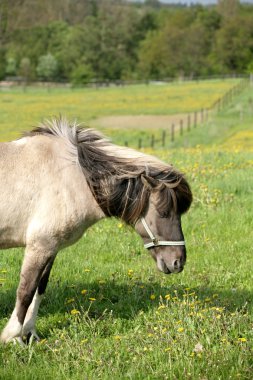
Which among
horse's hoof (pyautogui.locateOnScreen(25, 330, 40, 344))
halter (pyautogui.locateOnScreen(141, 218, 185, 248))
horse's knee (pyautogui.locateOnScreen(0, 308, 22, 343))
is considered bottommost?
horse's hoof (pyautogui.locateOnScreen(25, 330, 40, 344))

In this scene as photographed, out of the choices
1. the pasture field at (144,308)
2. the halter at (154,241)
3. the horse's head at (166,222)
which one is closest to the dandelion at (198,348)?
the pasture field at (144,308)

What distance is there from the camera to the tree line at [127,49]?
108m

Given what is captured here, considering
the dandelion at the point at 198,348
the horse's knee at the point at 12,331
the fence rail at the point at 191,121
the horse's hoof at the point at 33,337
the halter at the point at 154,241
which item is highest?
the halter at the point at 154,241

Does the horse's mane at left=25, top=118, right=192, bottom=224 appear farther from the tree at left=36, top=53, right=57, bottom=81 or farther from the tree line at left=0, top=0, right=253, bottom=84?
the tree at left=36, top=53, right=57, bottom=81

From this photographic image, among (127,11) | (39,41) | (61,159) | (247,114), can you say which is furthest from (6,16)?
(127,11)

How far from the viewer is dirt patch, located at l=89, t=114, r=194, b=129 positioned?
45500 millimetres

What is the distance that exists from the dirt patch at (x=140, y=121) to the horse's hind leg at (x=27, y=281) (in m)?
38.7

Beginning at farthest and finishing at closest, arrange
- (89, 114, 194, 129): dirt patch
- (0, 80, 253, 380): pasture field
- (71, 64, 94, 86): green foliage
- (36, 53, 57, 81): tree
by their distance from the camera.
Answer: (36, 53, 57, 81): tree
(71, 64, 94, 86): green foliage
(89, 114, 194, 129): dirt patch
(0, 80, 253, 380): pasture field

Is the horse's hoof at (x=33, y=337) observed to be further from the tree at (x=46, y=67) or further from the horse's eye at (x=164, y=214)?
the tree at (x=46, y=67)

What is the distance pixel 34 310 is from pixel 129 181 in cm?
148

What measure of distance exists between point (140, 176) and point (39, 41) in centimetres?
12169

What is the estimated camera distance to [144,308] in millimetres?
6246

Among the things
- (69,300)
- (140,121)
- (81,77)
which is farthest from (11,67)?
(69,300)

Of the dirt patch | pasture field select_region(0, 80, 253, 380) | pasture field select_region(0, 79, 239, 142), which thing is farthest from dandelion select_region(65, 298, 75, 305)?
the dirt patch
